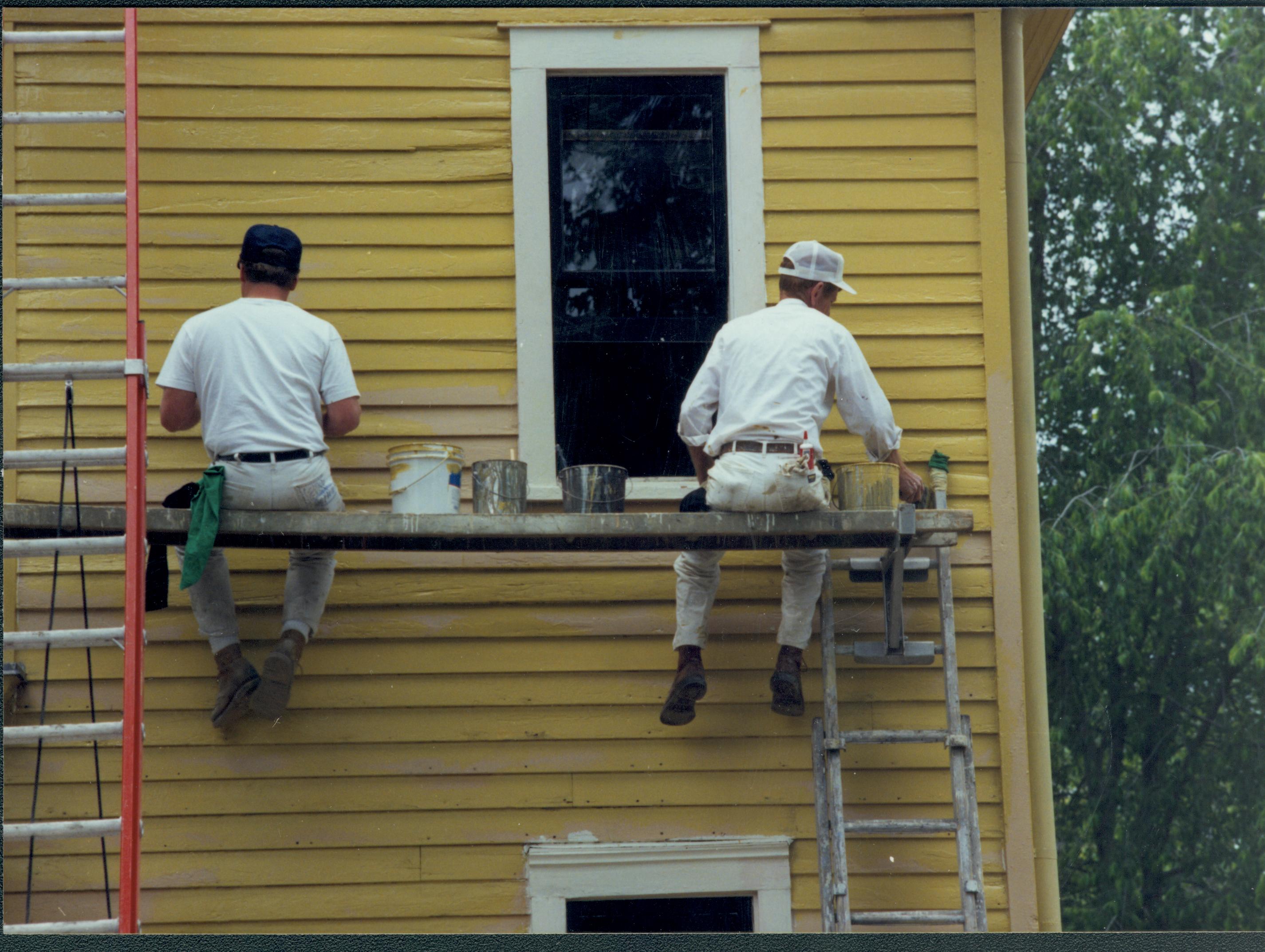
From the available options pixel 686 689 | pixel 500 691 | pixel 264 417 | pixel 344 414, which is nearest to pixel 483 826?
pixel 500 691

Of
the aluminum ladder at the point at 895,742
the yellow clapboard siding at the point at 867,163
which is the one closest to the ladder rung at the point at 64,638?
the aluminum ladder at the point at 895,742

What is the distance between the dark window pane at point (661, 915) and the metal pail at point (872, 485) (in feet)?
5.29

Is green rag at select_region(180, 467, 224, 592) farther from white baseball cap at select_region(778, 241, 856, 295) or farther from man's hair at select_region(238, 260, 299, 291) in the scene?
white baseball cap at select_region(778, 241, 856, 295)

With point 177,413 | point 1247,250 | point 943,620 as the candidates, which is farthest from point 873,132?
point 1247,250

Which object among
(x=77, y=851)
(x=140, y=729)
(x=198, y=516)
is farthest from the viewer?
(x=77, y=851)

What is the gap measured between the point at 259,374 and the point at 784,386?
189cm

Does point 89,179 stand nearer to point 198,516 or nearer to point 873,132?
point 198,516

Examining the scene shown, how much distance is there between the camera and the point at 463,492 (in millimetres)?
6012

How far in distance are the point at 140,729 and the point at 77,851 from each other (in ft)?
4.47

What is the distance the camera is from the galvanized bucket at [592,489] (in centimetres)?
560

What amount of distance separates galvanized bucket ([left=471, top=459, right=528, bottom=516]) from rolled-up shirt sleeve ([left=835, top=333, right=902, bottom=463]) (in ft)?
3.99

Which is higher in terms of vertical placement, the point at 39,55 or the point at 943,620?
the point at 39,55

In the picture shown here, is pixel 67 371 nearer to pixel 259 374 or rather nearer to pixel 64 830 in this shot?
pixel 259 374

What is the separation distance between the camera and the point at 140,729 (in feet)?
15.2
